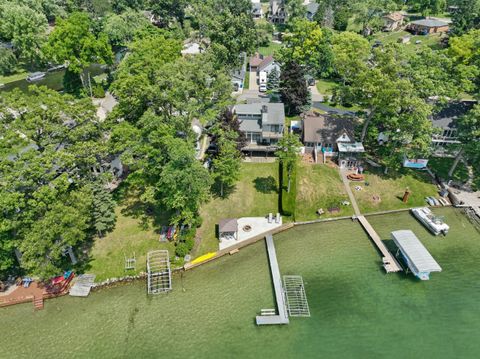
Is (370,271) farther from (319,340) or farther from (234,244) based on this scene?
(234,244)

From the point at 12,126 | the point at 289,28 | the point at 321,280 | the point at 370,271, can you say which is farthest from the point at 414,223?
the point at 289,28

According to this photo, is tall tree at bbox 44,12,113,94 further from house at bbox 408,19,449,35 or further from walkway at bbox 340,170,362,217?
house at bbox 408,19,449,35

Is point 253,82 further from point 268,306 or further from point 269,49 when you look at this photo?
point 268,306

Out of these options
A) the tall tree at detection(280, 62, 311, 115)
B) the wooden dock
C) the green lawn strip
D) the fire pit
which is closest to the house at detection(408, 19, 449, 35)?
the tall tree at detection(280, 62, 311, 115)

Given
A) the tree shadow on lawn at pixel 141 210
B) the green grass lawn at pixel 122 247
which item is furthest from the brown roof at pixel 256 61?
the green grass lawn at pixel 122 247

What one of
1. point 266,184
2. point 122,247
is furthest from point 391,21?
point 122,247

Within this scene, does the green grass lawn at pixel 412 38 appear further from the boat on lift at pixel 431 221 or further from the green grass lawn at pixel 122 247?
the green grass lawn at pixel 122 247
